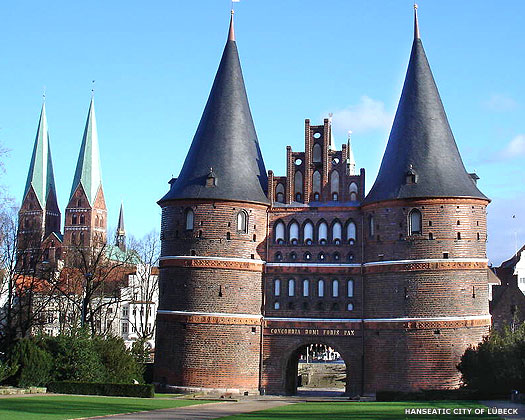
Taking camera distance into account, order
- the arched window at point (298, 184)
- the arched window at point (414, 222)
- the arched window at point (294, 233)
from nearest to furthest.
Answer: the arched window at point (414, 222), the arched window at point (294, 233), the arched window at point (298, 184)

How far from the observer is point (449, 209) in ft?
133

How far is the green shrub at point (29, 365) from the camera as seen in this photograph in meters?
36.0

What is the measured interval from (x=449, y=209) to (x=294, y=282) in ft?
29.8

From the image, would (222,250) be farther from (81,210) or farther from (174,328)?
(81,210)

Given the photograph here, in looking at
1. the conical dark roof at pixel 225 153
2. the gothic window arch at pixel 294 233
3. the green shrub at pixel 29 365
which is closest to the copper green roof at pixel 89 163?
the conical dark roof at pixel 225 153

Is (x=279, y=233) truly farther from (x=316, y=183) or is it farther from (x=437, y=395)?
(x=437, y=395)

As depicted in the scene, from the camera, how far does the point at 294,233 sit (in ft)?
144

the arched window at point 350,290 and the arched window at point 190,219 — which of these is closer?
the arched window at point 350,290

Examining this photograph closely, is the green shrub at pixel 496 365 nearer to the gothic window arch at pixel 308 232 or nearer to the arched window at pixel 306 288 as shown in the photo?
the arched window at pixel 306 288

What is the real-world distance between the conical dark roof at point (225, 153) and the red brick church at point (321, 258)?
7cm

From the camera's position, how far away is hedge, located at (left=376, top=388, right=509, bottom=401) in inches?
1395

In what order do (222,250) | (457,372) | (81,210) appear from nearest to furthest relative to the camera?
(457,372) → (222,250) → (81,210)

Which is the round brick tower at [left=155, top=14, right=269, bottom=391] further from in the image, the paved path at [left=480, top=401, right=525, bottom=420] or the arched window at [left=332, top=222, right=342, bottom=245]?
the paved path at [left=480, top=401, right=525, bottom=420]

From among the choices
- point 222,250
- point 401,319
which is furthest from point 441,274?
point 222,250
